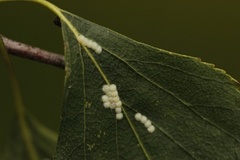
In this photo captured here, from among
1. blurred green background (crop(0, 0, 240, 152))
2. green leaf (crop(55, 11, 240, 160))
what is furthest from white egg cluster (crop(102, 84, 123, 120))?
blurred green background (crop(0, 0, 240, 152))

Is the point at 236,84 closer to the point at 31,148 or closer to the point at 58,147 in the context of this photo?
the point at 58,147

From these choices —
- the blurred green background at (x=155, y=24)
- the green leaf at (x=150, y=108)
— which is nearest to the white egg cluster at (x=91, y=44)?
the green leaf at (x=150, y=108)

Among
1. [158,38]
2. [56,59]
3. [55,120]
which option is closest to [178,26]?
[158,38]

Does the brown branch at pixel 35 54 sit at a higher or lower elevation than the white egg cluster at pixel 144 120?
higher

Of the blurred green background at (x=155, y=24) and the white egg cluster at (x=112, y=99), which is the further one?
the blurred green background at (x=155, y=24)

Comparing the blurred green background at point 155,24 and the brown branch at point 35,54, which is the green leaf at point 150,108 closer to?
the brown branch at point 35,54

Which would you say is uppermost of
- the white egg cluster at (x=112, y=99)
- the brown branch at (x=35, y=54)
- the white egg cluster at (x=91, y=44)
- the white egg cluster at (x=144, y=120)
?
the white egg cluster at (x=91, y=44)

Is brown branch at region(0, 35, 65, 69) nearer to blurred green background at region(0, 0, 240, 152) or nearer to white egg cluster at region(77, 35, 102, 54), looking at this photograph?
white egg cluster at region(77, 35, 102, 54)
